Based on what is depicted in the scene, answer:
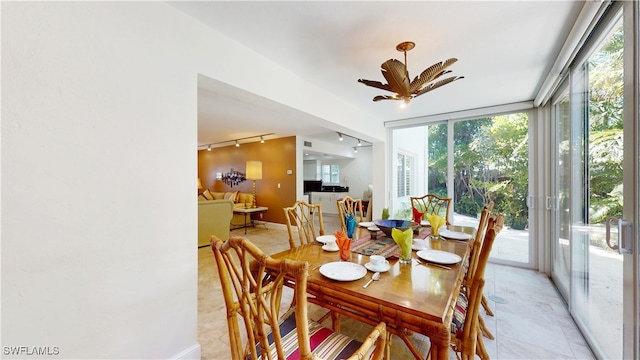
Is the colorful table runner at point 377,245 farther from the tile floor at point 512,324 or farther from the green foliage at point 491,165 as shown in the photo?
the green foliage at point 491,165

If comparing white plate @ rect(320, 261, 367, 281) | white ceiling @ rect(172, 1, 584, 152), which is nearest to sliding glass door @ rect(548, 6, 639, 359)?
white ceiling @ rect(172, 1, 584, 152)

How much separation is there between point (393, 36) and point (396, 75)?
13.5 inches

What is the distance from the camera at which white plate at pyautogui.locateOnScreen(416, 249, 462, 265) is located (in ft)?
4.79

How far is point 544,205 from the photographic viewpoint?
3.17 m

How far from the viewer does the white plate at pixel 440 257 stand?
1461 mm

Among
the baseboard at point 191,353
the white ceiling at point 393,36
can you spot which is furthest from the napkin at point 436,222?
the baseboard at point 191,353

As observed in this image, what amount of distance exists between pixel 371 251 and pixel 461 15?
1.74 metres

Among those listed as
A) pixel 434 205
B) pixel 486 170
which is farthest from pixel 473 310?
pixel 486 170

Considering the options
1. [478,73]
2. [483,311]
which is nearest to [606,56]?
[478,73]

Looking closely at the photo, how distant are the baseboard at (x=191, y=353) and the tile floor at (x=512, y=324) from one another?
3.5 inches

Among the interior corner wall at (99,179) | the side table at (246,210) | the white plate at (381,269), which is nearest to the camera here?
the interior corner wall at (99,179)

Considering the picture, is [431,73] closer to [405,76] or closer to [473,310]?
[405,76]

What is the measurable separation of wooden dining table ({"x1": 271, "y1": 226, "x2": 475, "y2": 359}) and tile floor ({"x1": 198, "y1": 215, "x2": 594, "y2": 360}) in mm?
788

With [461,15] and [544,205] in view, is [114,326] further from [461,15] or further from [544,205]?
[544,205]
